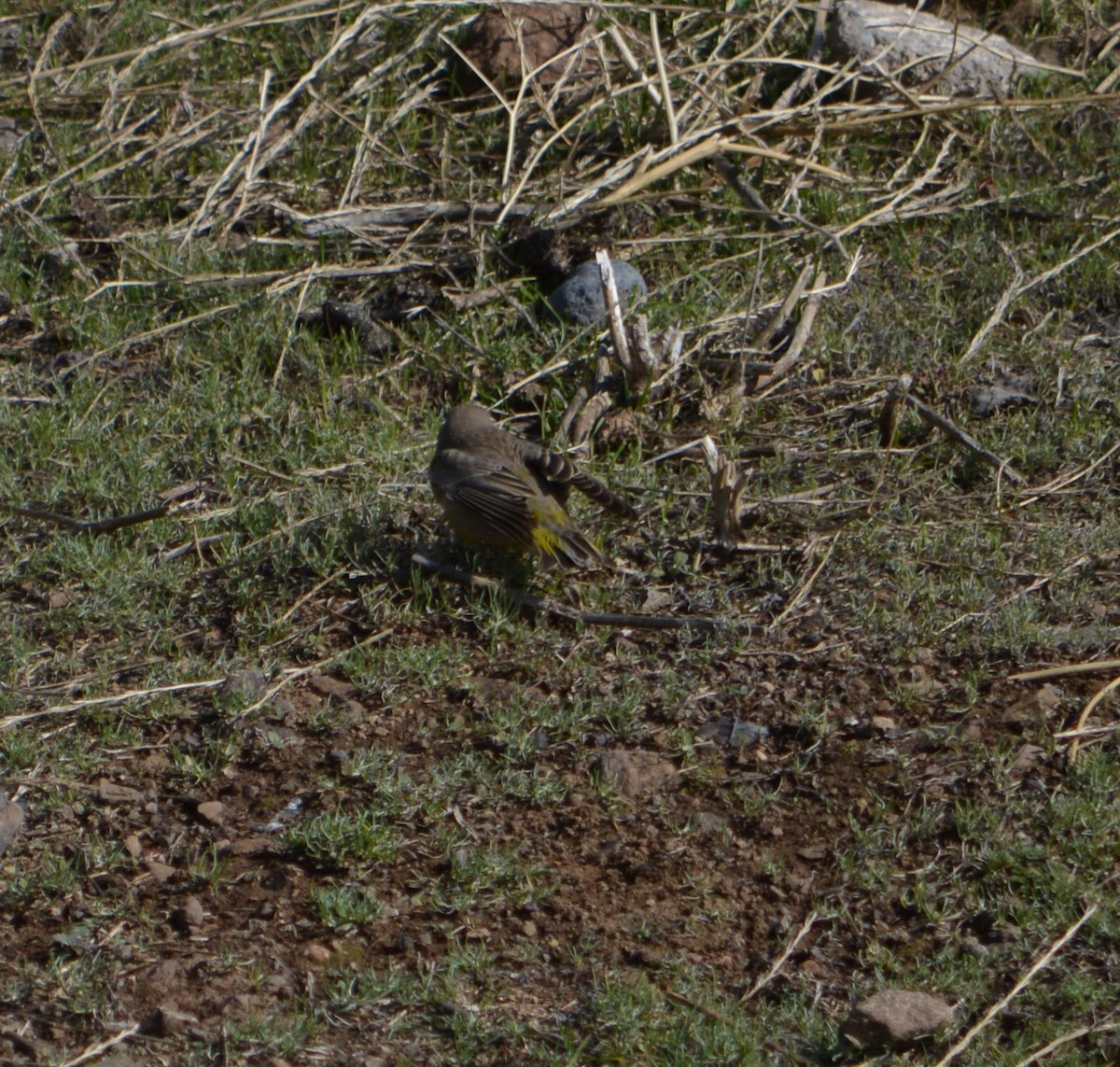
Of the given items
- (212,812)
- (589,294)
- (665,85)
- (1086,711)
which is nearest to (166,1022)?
(212,812)

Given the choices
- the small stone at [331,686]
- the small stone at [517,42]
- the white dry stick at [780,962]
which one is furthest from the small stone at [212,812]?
the small stone at [517,42]

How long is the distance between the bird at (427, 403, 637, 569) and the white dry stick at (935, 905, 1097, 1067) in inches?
88.7

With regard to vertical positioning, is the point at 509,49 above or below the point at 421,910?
above

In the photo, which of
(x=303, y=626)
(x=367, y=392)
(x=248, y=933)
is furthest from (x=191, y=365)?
(x=248, y=933)

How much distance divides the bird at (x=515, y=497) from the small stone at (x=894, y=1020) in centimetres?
225

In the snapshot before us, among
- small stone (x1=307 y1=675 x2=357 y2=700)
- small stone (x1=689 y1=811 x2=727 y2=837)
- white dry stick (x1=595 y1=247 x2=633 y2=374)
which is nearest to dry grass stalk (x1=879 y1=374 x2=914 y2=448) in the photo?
white dry stick (x1=595 y1=247 x2=633 y2=374)

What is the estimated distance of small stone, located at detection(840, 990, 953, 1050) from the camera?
3957 mm

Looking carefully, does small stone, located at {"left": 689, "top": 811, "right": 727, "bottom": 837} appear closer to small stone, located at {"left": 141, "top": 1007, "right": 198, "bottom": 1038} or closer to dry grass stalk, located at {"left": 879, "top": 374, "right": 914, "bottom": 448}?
small stone, located at {"left": 141, "top": 1007, "right": 198, "bottom": 1038}

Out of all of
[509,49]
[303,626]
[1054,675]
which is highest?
[509,49]

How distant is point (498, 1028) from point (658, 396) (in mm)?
3558

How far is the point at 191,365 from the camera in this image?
732 centimetres

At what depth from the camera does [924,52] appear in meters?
8.80

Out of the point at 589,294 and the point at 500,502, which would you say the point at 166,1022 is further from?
the point at 589,294

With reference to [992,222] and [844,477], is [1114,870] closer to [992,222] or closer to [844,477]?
[844,477]
